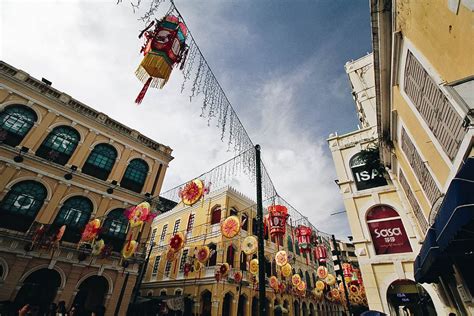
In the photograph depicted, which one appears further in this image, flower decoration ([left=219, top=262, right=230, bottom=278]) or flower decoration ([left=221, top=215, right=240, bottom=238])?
flower decoration ([left=219, top=262, right=230, bottom=278])

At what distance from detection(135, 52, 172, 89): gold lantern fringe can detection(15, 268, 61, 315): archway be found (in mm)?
13220

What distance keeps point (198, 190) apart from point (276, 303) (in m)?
18.1

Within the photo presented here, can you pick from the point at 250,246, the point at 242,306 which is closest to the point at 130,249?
the point at 250,246

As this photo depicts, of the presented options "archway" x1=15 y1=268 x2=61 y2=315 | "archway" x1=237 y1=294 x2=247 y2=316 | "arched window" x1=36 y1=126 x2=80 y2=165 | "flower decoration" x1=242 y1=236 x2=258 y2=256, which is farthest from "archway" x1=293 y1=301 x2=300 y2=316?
"arched window" x1=36 y1=126 x2=80 y2=165

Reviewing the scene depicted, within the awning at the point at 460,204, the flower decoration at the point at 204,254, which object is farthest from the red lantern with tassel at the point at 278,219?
the awning at the point at 460,204

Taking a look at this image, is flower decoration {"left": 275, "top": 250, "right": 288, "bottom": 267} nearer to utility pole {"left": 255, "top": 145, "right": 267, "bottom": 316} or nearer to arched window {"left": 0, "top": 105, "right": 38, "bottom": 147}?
utility pole {"left": 255, "top": 145, "right": 267, "bottom": 316}

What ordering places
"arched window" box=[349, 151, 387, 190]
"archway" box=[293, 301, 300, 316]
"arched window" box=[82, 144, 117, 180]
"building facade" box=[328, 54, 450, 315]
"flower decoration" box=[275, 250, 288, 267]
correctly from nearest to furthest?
"building facade" box=[328, 54, 450, 315] < "arched window" box=[349, 151, 387, 190] < "arched window" box=[82, 144, 117, 180] < "flower decoration" box=[275, 250, 288, 267] < "archway" box=[293, 301, 300, 316]

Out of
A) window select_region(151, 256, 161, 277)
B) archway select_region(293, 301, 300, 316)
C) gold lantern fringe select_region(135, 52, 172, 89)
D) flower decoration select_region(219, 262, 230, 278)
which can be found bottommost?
archway select_region(293, 301, 300, 316)

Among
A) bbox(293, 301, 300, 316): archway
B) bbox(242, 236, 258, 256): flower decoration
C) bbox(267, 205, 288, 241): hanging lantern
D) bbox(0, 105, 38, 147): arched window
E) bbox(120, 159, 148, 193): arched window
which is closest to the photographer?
bbox(267, 205, 288, 241): hanging lantern

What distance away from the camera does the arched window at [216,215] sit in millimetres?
20311

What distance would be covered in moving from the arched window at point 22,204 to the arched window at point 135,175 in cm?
443

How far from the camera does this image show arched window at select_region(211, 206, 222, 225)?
20311 millimetres

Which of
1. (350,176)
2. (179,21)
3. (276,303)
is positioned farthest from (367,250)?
(276,303)

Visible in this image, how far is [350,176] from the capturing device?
12.5 m
